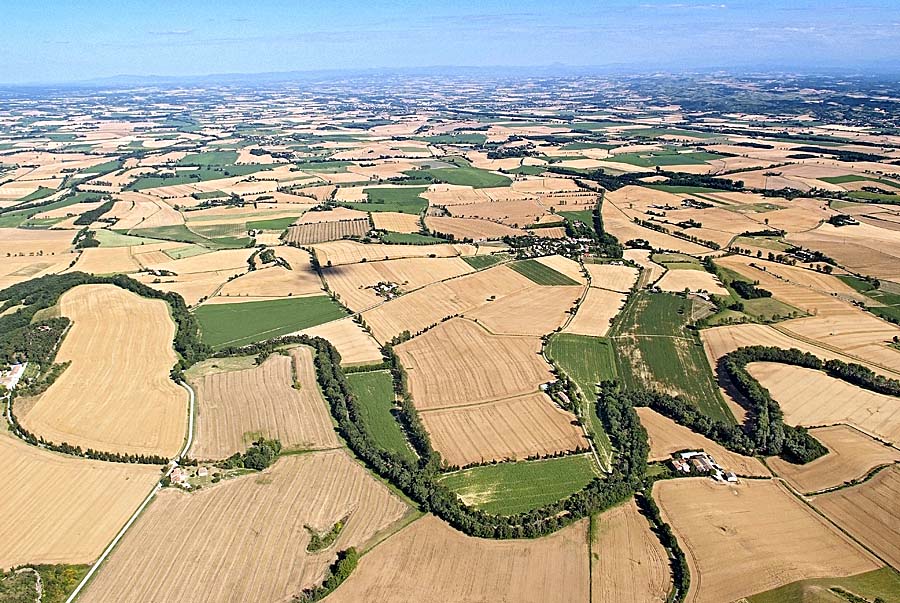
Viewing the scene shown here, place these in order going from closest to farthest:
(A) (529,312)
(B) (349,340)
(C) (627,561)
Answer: (C) (627,561), (B) (349,340), (A) (529,312)

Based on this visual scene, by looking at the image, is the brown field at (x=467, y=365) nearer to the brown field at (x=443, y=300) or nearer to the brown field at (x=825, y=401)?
the brown field at (x=443, y=300)

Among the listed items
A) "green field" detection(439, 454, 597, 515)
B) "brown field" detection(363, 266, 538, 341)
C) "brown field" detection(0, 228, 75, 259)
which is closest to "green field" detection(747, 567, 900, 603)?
"green field" detection(439, 454, 597, 515)

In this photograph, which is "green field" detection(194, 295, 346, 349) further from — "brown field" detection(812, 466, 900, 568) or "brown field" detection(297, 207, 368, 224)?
"brown field" detection(812, 466, 900, 568)

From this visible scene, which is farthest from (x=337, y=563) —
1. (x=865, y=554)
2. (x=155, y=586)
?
(x=865, y=554)

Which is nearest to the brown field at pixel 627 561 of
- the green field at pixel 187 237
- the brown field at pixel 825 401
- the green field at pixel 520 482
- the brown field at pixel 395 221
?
the green field at pixel 520 482

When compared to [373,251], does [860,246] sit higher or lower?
higher

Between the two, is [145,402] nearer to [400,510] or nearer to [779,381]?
[400,510]

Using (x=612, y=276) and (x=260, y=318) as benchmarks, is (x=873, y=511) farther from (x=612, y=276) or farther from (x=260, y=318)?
(x=260, y=318)

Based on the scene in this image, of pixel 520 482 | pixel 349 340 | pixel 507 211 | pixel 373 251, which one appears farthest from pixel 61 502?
pixel 507 211
